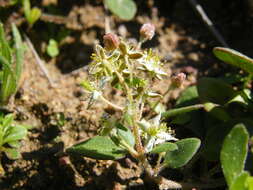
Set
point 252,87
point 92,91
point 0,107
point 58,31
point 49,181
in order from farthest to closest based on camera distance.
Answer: point 58,31 → point 252,87 → point 0,107 → point 49,181 → point 92,91

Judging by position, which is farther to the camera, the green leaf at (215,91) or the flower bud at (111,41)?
the green leaf at (215,91)

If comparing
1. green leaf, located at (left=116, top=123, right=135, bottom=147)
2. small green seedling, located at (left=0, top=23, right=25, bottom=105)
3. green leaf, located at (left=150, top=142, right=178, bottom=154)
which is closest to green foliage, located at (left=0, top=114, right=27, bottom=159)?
small green seedling, located at (left=0, top=23, right=25, bottom=105)

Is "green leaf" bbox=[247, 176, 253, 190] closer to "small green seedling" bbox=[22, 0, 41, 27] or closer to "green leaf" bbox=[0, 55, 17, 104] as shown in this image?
"green leaf" bbox=[0, 55, 17, 104]

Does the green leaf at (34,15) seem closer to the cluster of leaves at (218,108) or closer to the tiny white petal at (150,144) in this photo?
the cluster of leaves at (218,108)

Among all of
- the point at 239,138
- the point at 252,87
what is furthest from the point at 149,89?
Result: the point at 252,87

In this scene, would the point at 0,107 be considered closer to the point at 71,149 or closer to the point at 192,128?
the point at 71,149

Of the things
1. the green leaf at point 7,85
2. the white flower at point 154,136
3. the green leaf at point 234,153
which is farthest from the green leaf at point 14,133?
the green leaf at point 234,153
